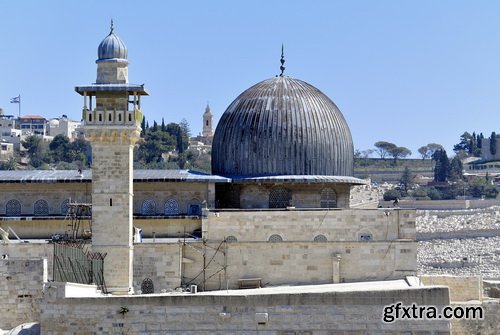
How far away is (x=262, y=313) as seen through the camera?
27.2 metres

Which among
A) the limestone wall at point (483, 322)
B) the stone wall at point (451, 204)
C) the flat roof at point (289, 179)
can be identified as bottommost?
the limestone wall at point (483, 322)

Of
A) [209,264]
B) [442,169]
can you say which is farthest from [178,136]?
[209,264]

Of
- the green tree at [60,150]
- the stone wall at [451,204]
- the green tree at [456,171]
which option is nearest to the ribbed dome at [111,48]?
the green tree at [60,150]

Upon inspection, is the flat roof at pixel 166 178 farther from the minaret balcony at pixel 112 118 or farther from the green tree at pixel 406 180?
the green tree at pixel 406 180

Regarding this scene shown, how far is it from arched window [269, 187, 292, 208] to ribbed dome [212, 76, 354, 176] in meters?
0.48

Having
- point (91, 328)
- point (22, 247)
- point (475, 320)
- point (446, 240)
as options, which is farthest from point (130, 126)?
point (446, 240)

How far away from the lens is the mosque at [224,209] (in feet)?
107

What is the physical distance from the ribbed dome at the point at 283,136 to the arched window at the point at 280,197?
48 cm

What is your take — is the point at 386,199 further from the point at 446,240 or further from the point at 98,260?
the point at 98,260

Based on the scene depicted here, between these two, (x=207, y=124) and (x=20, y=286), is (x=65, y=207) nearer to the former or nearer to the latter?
(x=20, y=286)

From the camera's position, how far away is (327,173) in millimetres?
37531

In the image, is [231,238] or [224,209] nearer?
[231,238]

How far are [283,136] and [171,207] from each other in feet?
12.0

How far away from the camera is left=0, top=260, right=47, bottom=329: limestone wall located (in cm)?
3088
